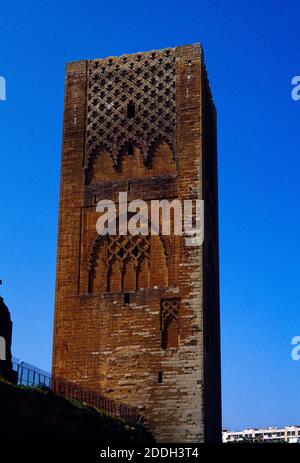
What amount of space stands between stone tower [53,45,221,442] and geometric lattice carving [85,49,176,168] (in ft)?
0.12

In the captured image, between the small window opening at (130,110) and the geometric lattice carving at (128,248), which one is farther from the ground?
the small window opening at (130,110)

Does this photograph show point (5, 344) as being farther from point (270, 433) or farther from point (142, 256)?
point (270, 433)

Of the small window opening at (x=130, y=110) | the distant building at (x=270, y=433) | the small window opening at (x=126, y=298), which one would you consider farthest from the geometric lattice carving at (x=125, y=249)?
the distant building at (x=270, y=433)

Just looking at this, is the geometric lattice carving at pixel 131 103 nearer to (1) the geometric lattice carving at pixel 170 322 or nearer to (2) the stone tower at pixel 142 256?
(2) the stone tower at pixel 142 256

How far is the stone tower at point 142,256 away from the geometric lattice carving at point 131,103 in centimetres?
4

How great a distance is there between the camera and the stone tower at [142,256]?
2306 cm

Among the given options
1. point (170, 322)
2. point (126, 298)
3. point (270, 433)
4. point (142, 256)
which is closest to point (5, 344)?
point (126, 298)

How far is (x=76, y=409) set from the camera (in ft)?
57.3

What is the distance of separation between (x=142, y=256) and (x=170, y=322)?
7.50 feet

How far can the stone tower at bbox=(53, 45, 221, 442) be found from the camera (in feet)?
75.7

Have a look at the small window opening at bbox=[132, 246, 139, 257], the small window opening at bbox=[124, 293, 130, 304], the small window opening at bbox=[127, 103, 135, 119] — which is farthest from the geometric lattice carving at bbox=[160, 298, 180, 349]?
the small window opening at bbox=[127, 103, 135, 119]

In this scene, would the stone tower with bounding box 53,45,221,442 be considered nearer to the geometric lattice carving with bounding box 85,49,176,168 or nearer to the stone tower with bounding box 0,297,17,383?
the geometric lattice carving with bounding box 85,49,176,168
